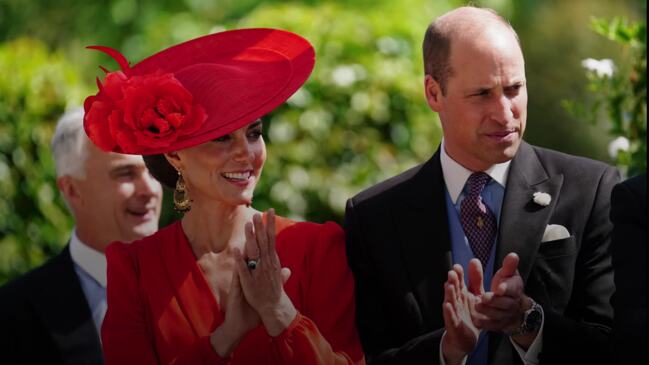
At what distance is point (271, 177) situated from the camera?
270 inches

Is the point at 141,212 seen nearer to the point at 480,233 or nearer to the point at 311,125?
the point at 311,125

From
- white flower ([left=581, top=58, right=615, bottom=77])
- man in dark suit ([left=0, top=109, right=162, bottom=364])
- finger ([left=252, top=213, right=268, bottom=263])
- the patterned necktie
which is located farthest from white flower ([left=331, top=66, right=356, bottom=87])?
finger ([left=252, top=213, right=268, bottom=263])

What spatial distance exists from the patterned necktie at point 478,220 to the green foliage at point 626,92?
111 centimetres

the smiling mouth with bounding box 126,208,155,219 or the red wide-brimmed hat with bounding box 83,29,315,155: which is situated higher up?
the red wide-brimmed hat with bounding box 83,29,315,155

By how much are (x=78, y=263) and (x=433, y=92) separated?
6.42ft

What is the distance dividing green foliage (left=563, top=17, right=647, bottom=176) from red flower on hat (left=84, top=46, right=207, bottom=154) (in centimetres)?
169

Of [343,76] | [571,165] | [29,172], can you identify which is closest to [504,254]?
[571,165]

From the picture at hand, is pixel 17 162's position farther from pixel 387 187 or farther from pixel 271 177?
pixel 387 187

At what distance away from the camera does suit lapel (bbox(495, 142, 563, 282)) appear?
4.20 m

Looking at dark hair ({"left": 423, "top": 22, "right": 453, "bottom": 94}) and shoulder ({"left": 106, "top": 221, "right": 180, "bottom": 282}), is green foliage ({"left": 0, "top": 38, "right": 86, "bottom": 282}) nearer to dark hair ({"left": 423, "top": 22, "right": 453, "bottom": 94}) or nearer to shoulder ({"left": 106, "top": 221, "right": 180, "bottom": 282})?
shoulder ({"left": 106, "top": 221, "right": 180, "bottom": 282})

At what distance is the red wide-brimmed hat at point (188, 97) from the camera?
4.32 meters

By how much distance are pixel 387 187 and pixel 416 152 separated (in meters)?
2.54

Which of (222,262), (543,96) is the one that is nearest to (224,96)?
(222,262)

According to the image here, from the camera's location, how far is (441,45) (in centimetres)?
430
